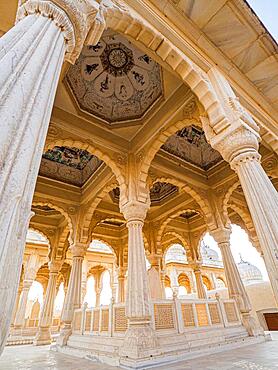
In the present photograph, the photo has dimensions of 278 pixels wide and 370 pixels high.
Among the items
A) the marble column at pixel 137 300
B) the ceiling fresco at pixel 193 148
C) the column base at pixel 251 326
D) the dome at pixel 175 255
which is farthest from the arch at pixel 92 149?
the dome at pixel 175 255

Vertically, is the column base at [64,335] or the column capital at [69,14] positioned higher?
the column capital at [69,14]

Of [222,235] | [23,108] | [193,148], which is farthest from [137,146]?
[23,108]

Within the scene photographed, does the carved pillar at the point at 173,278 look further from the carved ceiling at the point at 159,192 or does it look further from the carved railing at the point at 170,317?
the carved railing at the point at 170,317

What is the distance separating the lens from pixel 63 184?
8.59m

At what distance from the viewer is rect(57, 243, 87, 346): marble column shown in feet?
22.5

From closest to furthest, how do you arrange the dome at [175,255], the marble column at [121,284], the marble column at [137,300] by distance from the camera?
the marble column at [137,300]
the marble column at [121,284]
the dome at [175,255]

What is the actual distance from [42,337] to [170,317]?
20.1 ft

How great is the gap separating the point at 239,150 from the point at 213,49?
221cm

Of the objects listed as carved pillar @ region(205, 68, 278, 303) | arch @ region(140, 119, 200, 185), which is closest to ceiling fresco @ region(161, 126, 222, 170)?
arch @ region(140, 119, 200, 185)

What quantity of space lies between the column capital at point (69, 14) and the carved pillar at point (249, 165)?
2.31 meters

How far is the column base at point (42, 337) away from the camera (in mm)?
8336

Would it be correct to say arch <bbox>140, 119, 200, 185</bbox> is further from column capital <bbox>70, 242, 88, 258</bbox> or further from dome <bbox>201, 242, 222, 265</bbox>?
dome <bbox>201, 242, 222, 265</bbox>

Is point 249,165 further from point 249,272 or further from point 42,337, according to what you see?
point 249,272

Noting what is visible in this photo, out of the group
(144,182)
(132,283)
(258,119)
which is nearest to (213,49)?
(258,119)
